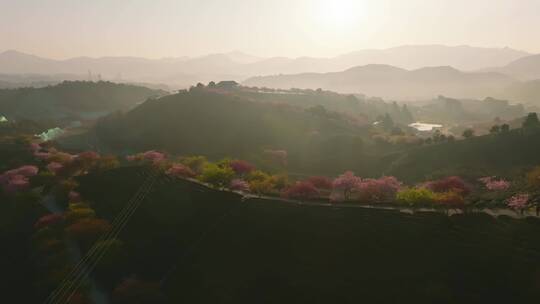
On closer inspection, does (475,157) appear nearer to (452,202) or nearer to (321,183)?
(321,183)

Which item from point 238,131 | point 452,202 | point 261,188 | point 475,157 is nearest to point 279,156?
point 238,131

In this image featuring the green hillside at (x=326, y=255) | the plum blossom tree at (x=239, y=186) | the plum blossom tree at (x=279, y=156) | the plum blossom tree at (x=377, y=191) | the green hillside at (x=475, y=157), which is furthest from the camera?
the plum blossom tree at (x=279, y=156)

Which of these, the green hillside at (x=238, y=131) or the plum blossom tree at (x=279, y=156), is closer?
the plum blossom tree at (x=279, y=156)

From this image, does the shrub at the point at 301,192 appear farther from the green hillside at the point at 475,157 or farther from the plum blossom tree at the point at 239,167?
the green hillside at the point at 475,157

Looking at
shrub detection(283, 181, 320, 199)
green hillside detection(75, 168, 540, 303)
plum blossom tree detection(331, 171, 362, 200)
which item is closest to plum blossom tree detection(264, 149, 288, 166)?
plum blossom tree detection(331, 171, 362, 200)

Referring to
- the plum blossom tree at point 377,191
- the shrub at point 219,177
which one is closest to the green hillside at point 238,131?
the shrub at point 219,177

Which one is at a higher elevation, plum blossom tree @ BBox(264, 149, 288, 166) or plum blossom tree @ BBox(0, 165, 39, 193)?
plum blossom tree @ BBox(0, 165, 39, 193)

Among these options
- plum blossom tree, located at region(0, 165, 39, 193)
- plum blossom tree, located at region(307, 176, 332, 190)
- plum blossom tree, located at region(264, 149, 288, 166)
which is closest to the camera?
plum blossom tree, located at region(307, 176, 332, 190)

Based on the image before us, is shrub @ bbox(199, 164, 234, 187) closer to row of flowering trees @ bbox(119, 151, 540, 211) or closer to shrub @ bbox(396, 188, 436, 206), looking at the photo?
row of flowering trees @ bbox(119, 151, 540, 211)

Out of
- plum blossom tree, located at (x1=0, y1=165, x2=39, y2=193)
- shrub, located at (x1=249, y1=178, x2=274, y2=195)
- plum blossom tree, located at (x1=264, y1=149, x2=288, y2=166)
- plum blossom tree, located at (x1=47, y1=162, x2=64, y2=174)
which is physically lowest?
plum blossom tree, located at (x1=264, y1=149, x2=288, y2=166)

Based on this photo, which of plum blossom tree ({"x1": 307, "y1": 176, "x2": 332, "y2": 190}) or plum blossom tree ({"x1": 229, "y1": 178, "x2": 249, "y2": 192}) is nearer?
plum blossom tree ({"x1": 229, "y1": 178, "x2": 249, "y2": 192})

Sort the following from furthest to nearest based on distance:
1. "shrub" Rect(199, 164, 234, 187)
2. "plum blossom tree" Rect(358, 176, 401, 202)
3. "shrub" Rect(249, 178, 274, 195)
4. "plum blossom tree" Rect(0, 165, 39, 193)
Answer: "plum blossom tree" Rect(0, 165, 39, 193)
"shrub" Rect(199, 164, 234, 187)
"shrub" Rect(249, 178, 274, 195)
"plum blossom tree" Rect(358, 176, 401, 202)
